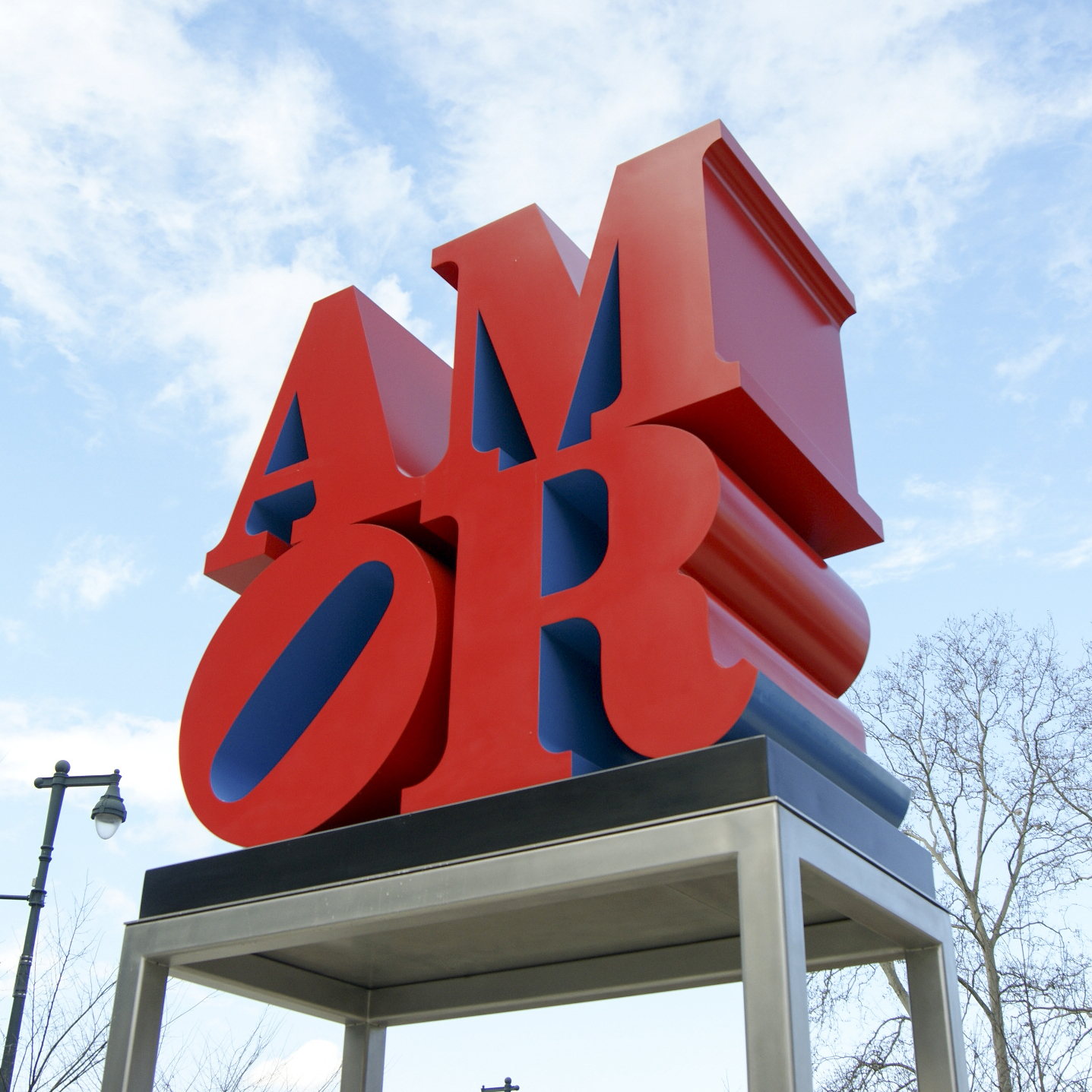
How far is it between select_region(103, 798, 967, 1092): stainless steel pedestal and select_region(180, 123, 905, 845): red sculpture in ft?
1.87

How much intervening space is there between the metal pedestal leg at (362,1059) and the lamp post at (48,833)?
3990 millimetres

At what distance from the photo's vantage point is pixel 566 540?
6.81 m

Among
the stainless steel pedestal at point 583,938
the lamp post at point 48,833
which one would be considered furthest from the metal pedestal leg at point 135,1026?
the lamp post at point 48,833

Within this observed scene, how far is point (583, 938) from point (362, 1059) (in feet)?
7.19

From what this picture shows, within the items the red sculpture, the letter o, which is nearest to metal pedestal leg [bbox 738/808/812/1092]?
the red sculpture

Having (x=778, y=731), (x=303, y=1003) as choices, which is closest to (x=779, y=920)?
(x=778, y=731)

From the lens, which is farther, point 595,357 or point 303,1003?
point 303,1003

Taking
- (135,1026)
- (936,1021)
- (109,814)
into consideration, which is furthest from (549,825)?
(109,814)

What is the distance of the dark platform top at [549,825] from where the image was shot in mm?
5152

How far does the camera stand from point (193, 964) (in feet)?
21.8

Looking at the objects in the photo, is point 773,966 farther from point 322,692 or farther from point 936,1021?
point 322,692

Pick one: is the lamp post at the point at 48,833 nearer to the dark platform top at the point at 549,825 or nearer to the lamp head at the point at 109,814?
the lamp head at the point at 109,814

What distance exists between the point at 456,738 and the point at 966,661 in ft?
56.2

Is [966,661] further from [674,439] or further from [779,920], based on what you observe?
[779,920]
